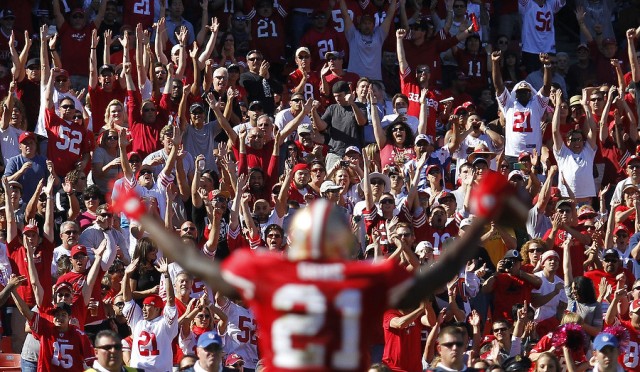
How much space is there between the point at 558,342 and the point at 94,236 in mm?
4217

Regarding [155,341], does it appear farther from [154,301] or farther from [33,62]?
[33,62]

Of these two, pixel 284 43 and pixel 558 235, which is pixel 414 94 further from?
pixel 558 235

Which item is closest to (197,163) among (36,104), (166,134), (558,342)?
(166,134)

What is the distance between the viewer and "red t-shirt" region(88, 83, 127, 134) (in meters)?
15.8

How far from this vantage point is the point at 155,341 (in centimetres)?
1147

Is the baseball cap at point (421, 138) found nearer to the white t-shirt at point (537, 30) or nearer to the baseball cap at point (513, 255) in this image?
the baseball cap at point (513, 255)

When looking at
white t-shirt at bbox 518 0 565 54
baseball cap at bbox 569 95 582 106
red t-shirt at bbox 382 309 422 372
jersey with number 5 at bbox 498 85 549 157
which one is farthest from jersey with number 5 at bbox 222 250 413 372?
white t-shirt at bbox 518 0 565 54

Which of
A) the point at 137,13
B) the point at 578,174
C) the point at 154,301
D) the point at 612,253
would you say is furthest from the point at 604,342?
the point at 137,13

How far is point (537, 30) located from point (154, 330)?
936 centimetres

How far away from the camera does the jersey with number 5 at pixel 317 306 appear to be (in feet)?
17.8

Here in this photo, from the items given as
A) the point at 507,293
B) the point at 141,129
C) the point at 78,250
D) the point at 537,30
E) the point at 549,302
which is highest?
the point at 537,30

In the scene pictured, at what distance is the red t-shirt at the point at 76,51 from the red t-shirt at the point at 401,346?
660 cm

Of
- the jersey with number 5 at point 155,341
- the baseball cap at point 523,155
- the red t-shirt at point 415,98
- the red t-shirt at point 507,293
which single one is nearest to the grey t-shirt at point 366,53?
the red t-shirt at point 415,98

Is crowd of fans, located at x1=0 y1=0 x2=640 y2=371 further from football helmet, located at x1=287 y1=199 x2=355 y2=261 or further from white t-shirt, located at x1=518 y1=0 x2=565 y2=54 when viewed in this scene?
football helmet, located at x1=287 y1=199 x2=355 y2=261
